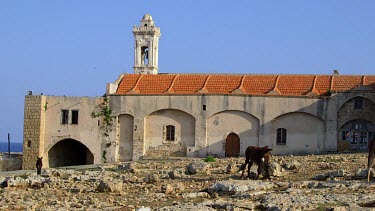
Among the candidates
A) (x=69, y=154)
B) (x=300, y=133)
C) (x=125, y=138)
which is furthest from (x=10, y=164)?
(x=300, y=133)

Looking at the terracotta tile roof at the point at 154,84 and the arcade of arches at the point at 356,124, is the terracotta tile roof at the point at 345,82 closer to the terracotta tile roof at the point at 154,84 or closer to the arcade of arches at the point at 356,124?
the arcade of arches at the point at 356,124

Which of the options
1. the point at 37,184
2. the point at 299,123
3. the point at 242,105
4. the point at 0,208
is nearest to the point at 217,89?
the point at 242,105

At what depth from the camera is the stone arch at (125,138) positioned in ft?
146

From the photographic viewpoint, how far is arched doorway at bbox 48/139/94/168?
151 ft

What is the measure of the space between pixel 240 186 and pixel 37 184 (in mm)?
9198

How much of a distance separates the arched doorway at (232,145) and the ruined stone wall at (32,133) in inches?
509

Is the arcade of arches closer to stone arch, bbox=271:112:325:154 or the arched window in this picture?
stone arch, bbox=271:112:325:154

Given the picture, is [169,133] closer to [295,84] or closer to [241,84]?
[241,84]

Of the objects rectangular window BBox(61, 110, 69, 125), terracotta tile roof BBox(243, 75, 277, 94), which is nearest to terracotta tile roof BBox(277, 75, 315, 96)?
terracotta tile roof BBox(243, 75, 277, 94)

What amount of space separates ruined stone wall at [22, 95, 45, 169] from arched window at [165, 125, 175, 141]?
8703mm

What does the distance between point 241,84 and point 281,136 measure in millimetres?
4749

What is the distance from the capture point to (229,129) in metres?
43.4

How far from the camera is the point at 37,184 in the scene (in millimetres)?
24953

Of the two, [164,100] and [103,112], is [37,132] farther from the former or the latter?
[164,100]
